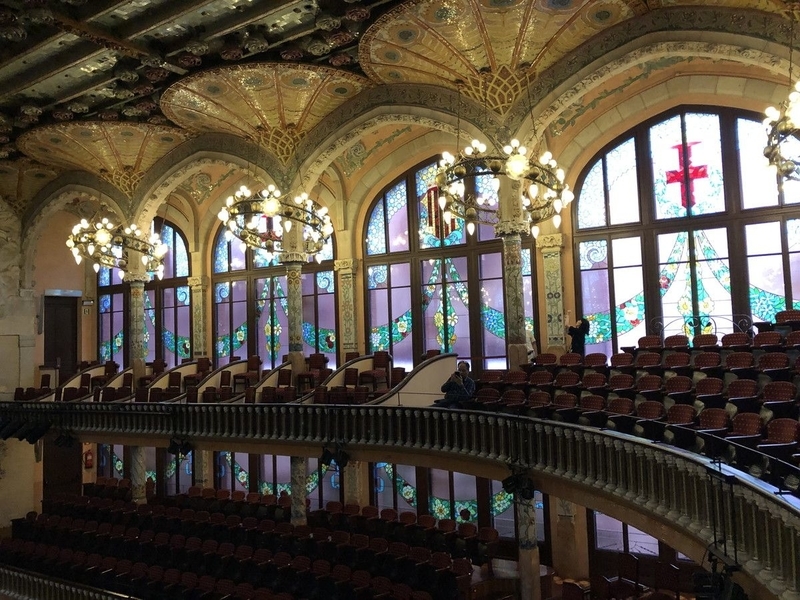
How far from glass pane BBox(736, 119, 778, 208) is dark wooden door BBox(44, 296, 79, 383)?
67.0 ft

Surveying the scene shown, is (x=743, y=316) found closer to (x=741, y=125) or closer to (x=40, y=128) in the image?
(x=741, y=125)

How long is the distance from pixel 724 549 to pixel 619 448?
2.19 meters

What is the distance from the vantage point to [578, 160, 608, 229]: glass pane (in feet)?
50.4

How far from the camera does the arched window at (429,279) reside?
16.6 meters

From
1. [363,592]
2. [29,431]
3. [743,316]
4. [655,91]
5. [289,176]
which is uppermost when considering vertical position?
[655,91]

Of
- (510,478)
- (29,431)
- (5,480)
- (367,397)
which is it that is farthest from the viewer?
(5,480)

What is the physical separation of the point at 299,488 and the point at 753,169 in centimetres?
1102

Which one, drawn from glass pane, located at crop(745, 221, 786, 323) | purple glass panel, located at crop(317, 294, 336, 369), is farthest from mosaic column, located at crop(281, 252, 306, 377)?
glass pane, located at crop(745, 221, 786, 323)

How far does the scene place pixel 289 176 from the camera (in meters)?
15.9

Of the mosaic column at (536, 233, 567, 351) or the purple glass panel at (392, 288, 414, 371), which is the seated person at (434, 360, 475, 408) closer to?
the mosaic column at (536, 233, 567, 351)

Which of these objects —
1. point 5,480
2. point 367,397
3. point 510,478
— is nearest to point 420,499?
point 367,397

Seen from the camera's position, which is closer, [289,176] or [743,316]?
[743,316]

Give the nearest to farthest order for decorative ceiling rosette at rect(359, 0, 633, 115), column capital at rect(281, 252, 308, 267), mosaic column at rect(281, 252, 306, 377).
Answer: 1. decorative ceiling rosette at rect(359, 0, 633, 115)
2. column capital at rect(281, 252, 308, 267)
3. mosaic column at rect(281, 252, 306, 377)

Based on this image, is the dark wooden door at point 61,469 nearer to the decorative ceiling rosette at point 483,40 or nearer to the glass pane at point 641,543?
the decorative ceiling rosette at point 483,40
